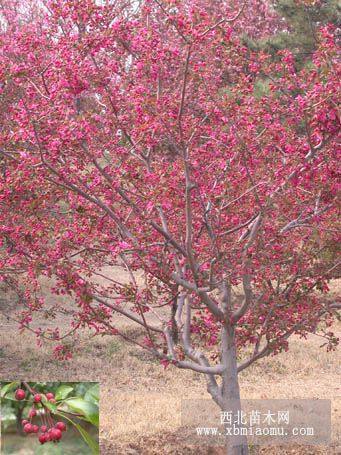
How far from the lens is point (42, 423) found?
359cm

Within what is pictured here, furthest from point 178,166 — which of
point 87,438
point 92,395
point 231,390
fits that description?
point 87,438

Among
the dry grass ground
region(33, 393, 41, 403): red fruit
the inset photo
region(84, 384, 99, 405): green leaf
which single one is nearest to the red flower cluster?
the inset photo

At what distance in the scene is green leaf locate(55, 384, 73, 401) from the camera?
12.1 ft

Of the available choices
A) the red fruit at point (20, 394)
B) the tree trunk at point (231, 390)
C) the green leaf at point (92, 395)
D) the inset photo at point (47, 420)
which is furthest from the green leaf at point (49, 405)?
the tree trunk at point (231, 390)

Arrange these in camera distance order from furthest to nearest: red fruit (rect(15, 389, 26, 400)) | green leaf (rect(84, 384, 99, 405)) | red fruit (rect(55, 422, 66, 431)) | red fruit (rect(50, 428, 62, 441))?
green leaf (rect(84, 384, 99, 405)) < red fruit (rect(15, 389, 26, 400)) < red fruit (rect(55, 422, 66, 431)) < red fruit (rect(50, 428, 62, 441))

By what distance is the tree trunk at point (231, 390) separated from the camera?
5.77 metres

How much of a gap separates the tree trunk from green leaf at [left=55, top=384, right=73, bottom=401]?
218 centimetres

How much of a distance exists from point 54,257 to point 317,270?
2.16 m

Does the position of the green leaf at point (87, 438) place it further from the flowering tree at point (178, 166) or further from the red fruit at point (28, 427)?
the flowering tree at point (178, 166)

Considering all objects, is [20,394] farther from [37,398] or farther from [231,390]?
[231,390]

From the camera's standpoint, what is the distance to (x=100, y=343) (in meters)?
11.5

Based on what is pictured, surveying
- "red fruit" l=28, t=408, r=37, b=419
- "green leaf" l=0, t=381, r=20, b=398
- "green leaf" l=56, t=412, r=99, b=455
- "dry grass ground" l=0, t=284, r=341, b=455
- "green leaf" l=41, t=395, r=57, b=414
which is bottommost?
"green leaf" l=56, t=412, r=99, b=455

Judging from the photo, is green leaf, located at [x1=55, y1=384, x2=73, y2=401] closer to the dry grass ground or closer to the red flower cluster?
the red flower cluster

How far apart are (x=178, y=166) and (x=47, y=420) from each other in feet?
9.03
